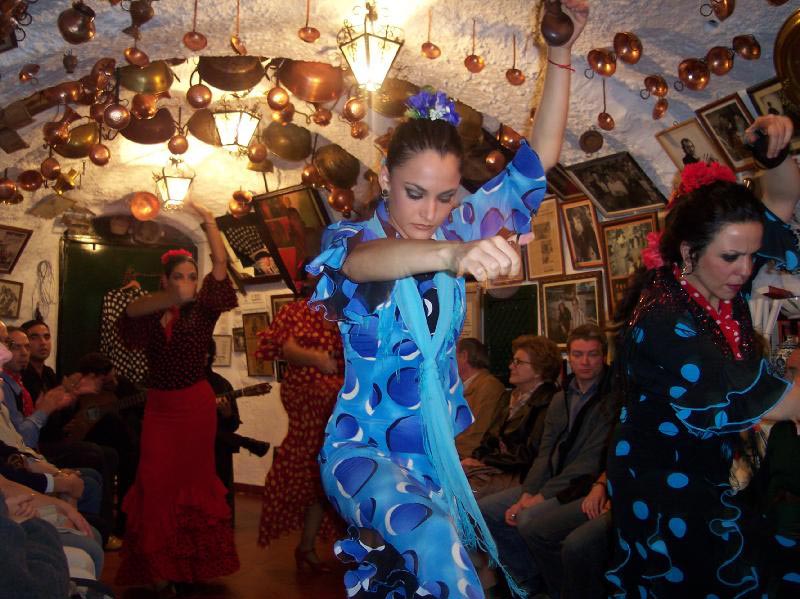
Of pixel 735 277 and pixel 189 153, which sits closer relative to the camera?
pixel 735 277

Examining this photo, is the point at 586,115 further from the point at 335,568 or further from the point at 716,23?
the point at 335,568

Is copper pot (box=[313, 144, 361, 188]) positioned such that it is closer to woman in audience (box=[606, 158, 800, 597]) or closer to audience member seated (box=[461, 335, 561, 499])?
audience member seated (box=[461, 335, 561, 499])

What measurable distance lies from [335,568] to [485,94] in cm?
325

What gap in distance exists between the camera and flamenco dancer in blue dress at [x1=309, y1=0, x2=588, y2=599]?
179 centimetres

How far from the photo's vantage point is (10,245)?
8.67 meters

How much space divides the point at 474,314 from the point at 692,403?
4.54 meters

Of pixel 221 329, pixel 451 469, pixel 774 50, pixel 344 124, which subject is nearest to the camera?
pixel 451 469

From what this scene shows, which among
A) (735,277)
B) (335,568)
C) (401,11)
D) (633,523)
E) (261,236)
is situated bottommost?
(335,568)

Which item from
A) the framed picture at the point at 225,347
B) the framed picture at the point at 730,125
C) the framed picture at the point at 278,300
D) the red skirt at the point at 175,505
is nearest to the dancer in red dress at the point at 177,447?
the red skirt at the point at 175,505

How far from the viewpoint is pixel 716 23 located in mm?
4270

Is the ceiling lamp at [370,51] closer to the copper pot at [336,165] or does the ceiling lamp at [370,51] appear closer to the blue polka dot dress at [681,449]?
the copper pot at [336,165]

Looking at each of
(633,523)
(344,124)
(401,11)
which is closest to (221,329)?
(344,124)

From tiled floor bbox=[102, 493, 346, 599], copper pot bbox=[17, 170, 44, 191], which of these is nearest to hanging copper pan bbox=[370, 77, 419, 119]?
copper pot bbox=[17, 170, 44, 191]

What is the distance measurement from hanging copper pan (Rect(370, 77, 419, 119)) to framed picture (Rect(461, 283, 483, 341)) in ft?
5.31
